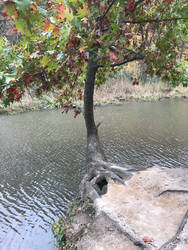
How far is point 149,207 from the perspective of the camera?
456 centimetres

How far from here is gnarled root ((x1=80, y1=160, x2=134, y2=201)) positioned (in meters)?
5.71

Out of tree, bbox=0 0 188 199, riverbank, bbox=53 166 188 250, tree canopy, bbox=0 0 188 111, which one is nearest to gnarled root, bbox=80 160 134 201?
tree, bbox=0 0 188 199

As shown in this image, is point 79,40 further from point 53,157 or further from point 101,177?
point 53,157

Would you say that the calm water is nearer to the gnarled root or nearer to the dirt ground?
the gnarled root

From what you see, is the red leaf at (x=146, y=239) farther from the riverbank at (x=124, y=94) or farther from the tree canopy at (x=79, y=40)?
the riverbank at (x=124, y=94)

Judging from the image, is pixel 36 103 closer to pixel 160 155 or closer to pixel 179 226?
pixel 160 155

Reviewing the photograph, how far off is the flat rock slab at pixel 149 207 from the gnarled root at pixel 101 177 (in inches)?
8.2

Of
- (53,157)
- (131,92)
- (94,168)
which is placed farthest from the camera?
(131,92)

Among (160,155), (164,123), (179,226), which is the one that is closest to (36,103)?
(164,123)

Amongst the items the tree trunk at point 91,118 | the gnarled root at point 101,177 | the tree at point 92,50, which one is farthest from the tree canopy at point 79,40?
the gnarled root at point 101,177

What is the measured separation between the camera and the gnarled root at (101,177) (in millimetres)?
5707

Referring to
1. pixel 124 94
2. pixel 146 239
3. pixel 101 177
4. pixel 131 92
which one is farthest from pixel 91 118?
pixel 131 92

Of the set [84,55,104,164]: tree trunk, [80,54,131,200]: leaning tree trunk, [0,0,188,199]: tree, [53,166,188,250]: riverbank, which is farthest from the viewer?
[84,55,104,164]: tree trunk

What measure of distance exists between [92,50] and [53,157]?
23.2ft
